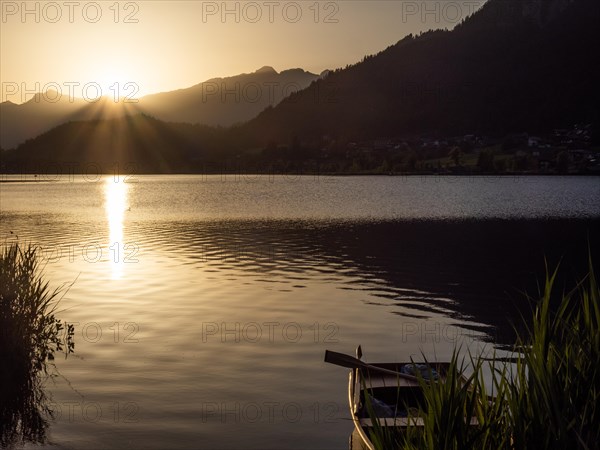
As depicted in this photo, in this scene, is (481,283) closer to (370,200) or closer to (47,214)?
(47,214)

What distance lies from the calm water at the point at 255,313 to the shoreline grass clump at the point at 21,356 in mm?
661

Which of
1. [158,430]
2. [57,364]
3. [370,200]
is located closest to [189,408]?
[158,430]

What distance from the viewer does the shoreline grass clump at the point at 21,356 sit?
53.5 feet

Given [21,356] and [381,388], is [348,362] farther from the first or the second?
[21,356]

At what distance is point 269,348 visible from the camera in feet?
76.0

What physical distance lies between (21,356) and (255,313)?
1129 cm

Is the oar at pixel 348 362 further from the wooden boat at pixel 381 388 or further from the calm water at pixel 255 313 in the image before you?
the calm water at pixel 255 313

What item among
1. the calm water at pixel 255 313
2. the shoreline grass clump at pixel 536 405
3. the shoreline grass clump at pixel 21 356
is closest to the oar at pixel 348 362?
the calm water at pixel 255 313

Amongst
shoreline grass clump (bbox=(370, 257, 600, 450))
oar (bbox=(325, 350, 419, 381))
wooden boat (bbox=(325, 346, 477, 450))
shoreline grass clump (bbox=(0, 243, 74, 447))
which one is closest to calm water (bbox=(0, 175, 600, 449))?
shoreline grass clump (bbox=(0, 243, 74, 447))

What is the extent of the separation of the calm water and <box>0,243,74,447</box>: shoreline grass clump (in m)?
0.66

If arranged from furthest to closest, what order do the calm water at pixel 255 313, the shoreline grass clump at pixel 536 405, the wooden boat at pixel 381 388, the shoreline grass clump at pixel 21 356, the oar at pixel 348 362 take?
the calm water at pixel 255 313, the shoreline grass clump at pixel 21 356, the oar at pixel 348 362, the wooden boat at pixel 381 388, the shoreline grass clump at pixel 536 405

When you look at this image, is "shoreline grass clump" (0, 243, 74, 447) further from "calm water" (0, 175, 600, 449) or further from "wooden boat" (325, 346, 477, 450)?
"wooden boat" (325, 346, 477, 450)

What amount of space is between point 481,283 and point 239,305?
14.8 metres

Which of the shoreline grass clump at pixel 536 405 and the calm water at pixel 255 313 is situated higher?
the shoreline grass clump at pixel 536 405
